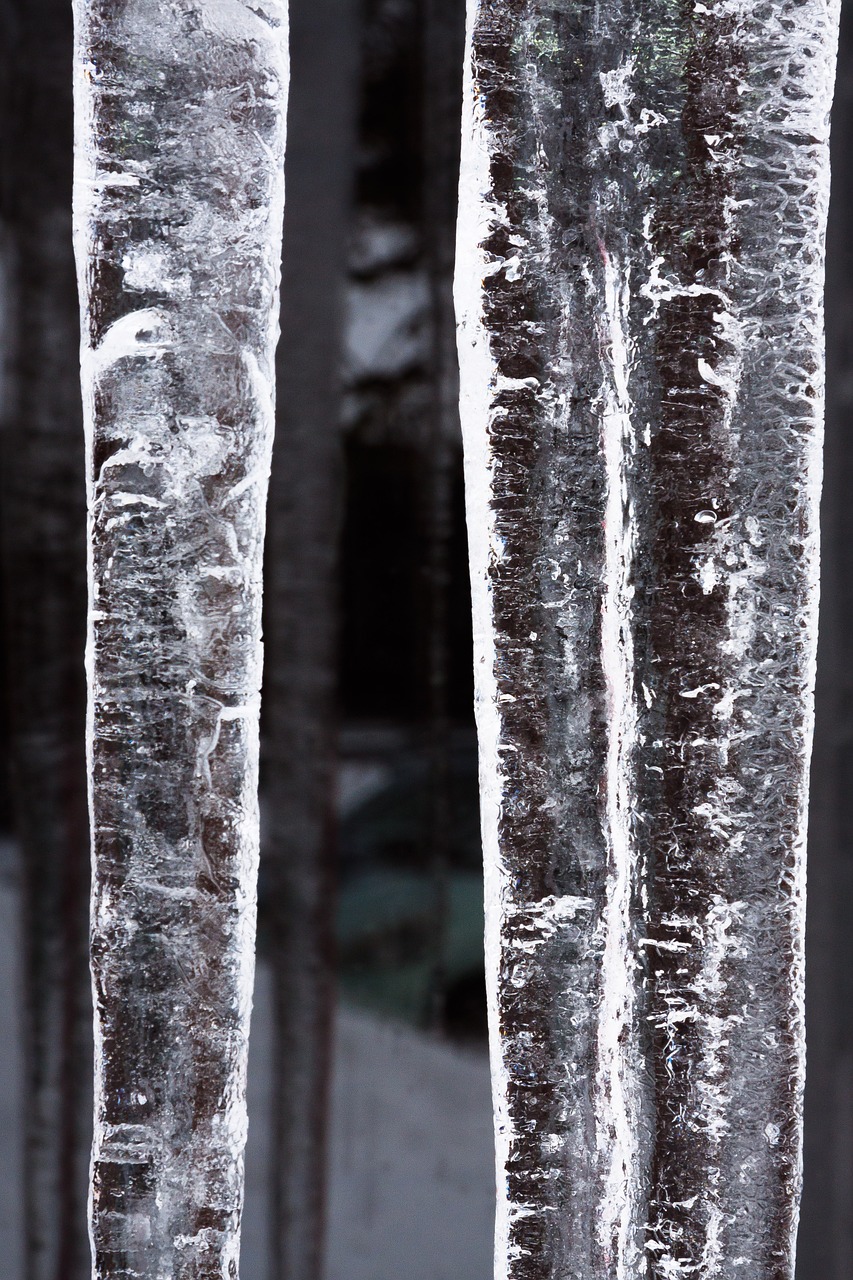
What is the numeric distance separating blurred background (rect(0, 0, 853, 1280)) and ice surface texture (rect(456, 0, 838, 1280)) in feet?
0.89

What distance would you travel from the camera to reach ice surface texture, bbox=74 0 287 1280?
0.59 m

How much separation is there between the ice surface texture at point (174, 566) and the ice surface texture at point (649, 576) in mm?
151

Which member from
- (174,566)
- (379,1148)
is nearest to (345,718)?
(174,566)

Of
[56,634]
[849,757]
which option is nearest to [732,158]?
[849,757]

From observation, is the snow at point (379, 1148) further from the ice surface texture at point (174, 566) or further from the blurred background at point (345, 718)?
the ice surface texture at point (174, 566)

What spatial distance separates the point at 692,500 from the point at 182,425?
33cm

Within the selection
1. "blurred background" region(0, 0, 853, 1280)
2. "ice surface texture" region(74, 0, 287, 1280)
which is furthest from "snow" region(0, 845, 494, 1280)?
"ice surface texture" region(74, 0, 287, 1280)

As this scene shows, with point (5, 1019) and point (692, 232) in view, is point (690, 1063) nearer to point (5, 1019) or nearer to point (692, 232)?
point (692, 232)

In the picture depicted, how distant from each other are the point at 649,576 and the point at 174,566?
0.30m

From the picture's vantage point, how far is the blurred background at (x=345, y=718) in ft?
2.75

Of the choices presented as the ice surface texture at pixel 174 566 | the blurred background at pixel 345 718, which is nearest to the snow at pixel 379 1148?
the blurred background at pixel 345 718

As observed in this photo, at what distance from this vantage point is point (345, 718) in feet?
2.85

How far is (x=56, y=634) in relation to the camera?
860 millimetres

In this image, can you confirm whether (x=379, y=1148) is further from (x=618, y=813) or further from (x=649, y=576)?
(x=649, y=576)
